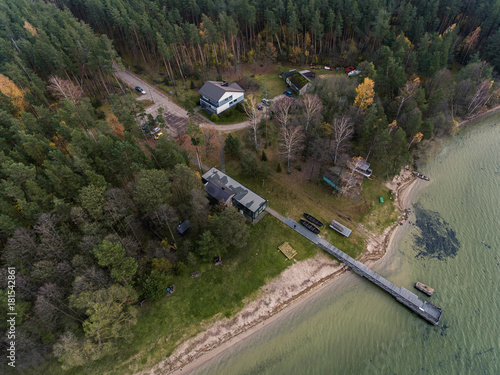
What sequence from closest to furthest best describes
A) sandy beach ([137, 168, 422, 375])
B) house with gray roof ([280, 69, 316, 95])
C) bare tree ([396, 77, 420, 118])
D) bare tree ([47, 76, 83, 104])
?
sandy beach ([137, 168, 422, 375])
bare tree ([47, 76, 83, 104])
bare tree ([396, 77, 420, 118])
house with gray roof ([280, 69, 316, 95])

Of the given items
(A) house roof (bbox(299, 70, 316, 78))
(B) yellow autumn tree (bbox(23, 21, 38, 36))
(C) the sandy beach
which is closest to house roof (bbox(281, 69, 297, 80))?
(A) house roof (bbox(299, 70, 316, 78))

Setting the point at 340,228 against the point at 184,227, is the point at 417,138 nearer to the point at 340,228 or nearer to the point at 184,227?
the point at 340,228

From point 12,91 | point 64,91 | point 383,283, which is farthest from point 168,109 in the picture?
point 383,283

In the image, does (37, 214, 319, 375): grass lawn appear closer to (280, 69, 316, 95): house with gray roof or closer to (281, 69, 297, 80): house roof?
(280, 69, 316, 95): house with gray roof

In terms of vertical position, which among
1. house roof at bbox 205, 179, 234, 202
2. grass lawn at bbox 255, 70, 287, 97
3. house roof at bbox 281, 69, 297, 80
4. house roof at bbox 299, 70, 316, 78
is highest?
house roof at bbox 281, 69, 297, 80

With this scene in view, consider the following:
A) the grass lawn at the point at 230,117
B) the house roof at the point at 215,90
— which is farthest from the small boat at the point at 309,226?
the house roof at the point at 215,90

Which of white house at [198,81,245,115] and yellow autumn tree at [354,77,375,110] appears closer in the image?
yellow autumn tree at [354,77,375,110]

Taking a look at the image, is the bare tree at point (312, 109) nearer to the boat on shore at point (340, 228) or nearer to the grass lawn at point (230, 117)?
the grass lawn at point (230, 117)

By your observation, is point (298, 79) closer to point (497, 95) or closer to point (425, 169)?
point (425, 169)
